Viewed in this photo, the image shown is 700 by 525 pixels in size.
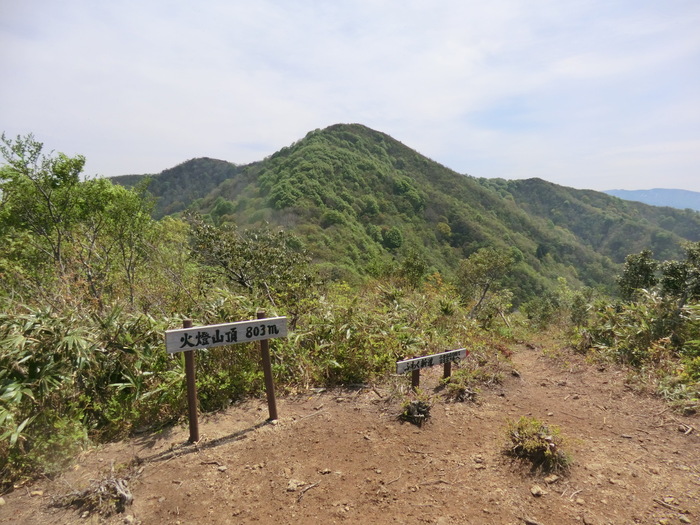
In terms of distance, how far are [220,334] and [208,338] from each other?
0.36 feet

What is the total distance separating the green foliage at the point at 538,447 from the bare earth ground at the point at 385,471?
112mm

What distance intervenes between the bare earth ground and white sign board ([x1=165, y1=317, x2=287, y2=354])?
972mm

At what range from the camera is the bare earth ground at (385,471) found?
2.65 metres

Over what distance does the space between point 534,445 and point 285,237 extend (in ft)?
23.6

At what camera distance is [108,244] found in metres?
9.26

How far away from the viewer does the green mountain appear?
48.4m

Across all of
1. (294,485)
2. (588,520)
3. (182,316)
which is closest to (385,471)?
(294,485)

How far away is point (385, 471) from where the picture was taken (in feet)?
10.2

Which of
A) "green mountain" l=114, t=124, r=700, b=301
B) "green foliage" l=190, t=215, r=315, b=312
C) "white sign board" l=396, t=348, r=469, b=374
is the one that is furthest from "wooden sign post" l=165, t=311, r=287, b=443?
"green mountain" l=114, t=124, r=700, b=301

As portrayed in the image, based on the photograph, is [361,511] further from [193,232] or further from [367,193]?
[367,193]


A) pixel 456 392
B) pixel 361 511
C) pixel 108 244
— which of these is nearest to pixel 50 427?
pixel 361 511

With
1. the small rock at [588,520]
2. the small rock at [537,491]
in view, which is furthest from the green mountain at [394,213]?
the small rock at [588,520]

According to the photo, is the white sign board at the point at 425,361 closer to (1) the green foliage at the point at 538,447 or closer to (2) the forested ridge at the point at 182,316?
(2) the forested ridge at the point at 182,316

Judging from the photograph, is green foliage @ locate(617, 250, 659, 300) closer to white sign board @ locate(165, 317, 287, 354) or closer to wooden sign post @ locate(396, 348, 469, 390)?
wooden sign post @ locate(396, 348, 469, 390)
